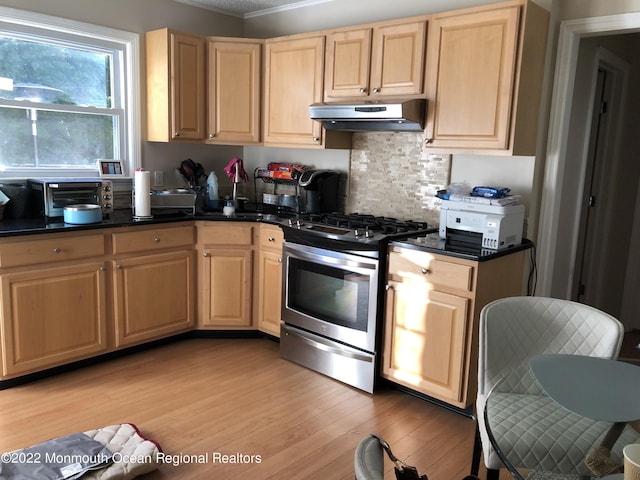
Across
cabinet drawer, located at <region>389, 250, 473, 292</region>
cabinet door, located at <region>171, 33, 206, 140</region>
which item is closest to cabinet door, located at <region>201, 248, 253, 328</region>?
cabinet door, located at <region>171, 33, 206, 140</region>

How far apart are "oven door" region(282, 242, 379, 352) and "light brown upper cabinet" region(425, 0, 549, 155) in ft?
2.82

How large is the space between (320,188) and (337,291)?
0.87 metres

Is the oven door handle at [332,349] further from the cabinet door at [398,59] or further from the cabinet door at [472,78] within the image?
the cabinet door at [398,59]

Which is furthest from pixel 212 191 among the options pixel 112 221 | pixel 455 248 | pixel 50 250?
pixel 455 248

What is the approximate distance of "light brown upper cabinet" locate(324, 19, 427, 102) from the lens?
9.88 feet

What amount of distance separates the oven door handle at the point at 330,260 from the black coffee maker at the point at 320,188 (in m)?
0.51

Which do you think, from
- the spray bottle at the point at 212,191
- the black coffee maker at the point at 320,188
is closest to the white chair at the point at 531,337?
the black coffee maker at the point at 320,188

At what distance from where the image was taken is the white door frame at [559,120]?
277cm

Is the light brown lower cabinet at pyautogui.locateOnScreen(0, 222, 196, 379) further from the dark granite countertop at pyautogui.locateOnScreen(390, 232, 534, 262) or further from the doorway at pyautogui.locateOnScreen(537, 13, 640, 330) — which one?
the doorway at pyautogui.locateOnScreen(537, 13, 640, 330)

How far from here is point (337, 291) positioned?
3.11 meters

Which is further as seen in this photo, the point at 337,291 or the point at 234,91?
the point at 234,91

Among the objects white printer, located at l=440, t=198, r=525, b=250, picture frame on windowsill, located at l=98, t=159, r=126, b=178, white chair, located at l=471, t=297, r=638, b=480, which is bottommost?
white chair, located at l=471, t=297, r=638, b=480


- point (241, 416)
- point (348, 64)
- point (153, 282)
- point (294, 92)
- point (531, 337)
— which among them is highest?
point (348, 64)

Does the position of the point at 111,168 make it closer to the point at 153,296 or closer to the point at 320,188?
the point at 153,296
